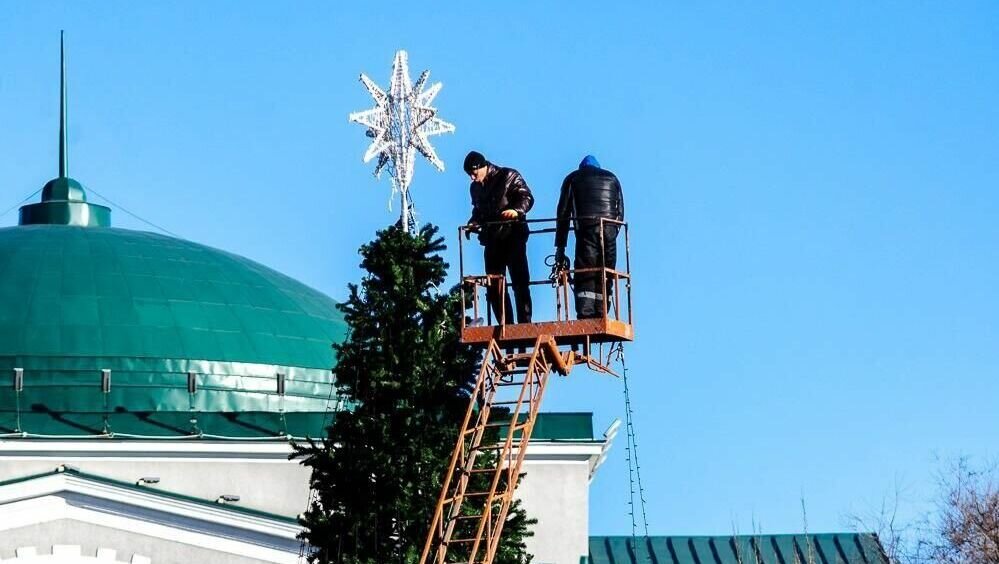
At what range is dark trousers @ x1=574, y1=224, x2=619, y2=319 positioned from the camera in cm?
2639

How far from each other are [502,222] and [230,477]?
63.8 ft

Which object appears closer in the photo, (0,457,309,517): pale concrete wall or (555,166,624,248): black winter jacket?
(555,166,624,248): black winter jacket

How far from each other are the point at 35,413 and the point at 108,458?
1905mm

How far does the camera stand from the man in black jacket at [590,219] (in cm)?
2642

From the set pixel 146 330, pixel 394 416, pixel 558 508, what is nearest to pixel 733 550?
pixel 558 508

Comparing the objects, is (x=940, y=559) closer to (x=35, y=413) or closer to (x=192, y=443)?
(x=192, y=443)

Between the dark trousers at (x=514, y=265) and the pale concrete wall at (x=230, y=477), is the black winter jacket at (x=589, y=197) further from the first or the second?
the pale concrete wall at (x=230, y=477)

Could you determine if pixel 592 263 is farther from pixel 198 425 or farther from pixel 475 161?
pixel 198 425

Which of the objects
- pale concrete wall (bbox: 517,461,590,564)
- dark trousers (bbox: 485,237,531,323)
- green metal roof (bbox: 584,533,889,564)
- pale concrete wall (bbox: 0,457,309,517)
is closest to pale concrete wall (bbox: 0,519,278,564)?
pale concrete wall (bbox: 0,457,309,517)

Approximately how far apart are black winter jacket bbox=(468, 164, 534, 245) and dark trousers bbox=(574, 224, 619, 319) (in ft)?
2.11

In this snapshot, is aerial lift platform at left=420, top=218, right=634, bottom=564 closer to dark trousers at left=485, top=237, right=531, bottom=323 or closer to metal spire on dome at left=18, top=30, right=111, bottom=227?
dark trousers at left=485, top=237, right=531, bottom=323

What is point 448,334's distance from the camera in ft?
108

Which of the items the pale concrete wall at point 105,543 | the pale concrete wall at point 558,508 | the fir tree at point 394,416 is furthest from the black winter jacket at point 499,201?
the pale concrete wall at point 558,508

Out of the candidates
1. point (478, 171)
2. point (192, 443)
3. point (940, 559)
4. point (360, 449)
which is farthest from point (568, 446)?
point (478, 171)
